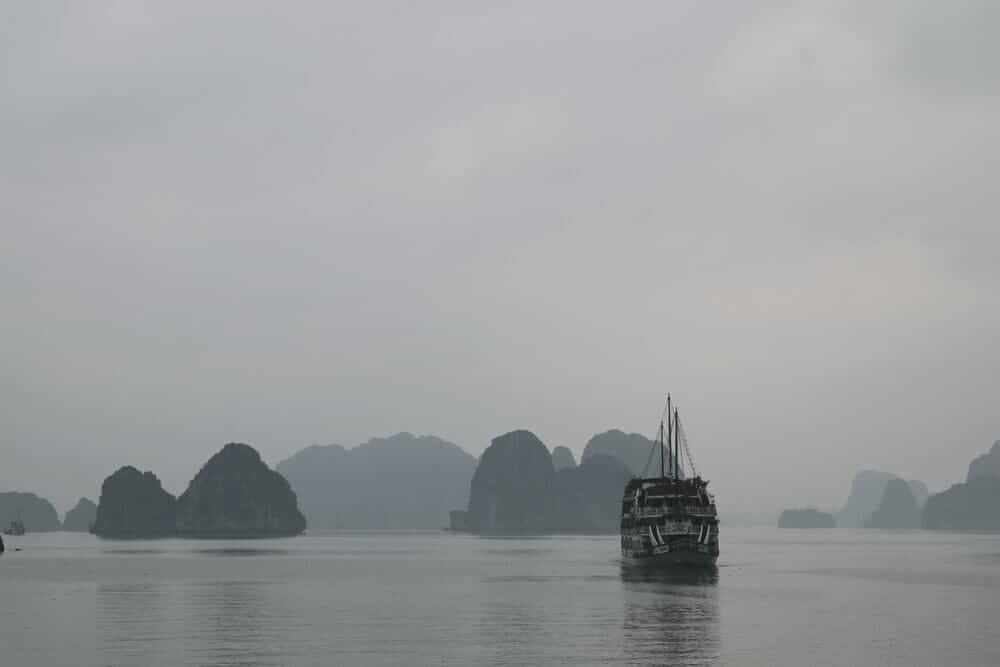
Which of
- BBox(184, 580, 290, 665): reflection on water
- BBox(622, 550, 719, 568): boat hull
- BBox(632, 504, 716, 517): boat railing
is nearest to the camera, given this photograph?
BBox(184, 580, 290, 665): reflection on water

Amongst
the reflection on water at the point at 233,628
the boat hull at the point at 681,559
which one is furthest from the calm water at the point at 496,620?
the boat hull at the point at 681,559

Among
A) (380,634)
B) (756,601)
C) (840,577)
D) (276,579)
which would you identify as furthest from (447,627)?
(840,577)

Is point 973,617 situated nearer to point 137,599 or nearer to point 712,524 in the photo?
point 712,524

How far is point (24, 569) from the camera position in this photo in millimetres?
152500

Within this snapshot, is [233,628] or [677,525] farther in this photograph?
[677,525]

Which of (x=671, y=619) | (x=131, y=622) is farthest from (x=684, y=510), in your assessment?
(x=131, y=622)

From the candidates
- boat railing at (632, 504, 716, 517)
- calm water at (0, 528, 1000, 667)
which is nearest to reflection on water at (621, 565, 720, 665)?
calm water at (0, 528, 1000, 667)

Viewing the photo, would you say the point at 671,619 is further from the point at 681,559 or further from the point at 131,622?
the point at 681,559

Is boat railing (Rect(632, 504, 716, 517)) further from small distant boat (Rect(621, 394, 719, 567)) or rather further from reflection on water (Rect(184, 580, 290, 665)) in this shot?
reflection on water (Rect(184, 580, 290, 665))

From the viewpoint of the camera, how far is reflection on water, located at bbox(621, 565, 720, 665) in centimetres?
5409

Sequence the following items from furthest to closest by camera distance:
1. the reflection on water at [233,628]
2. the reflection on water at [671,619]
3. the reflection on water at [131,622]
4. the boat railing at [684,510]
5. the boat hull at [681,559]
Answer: the boat hull at [681,559] < the boat railing at [684,510] < the reflection on water at [131,622] < the reflection on water at [671,619] < the reflection on water at [233,628]

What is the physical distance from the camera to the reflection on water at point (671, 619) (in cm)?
5409

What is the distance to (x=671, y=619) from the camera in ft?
237

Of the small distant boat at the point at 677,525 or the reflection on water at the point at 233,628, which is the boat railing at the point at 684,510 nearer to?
the small distant boat at the point at 677,525
